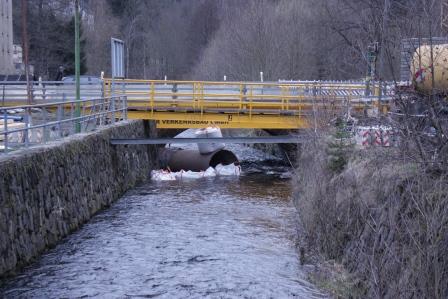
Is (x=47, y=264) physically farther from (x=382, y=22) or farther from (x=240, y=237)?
(x=382, y=22)

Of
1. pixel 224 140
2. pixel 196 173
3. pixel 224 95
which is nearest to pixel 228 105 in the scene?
pixel 224 95

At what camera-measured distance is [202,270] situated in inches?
511

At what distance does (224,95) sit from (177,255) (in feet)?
50.2

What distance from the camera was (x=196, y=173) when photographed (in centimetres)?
2795

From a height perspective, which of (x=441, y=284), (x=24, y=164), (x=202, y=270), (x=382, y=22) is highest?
(x=382, y=22)

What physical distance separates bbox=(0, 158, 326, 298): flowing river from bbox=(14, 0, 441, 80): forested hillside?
15.8 feet

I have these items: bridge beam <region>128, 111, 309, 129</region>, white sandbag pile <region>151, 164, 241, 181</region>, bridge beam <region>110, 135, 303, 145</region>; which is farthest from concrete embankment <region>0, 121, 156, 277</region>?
bridge beam <region>128, 111, 309, 129</region>

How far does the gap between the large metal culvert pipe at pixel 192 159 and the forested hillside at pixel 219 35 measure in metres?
7.00

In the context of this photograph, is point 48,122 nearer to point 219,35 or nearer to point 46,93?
point 46,93

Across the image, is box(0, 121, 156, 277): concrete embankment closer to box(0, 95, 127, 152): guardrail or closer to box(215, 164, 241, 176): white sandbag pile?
box(0, 95, 127, 152): guardrail

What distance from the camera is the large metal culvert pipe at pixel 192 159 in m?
29.4

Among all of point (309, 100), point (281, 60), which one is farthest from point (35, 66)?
point (309, 100)

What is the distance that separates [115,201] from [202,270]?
8.99 meters

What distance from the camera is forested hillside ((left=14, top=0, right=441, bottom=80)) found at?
36050 millimetres
